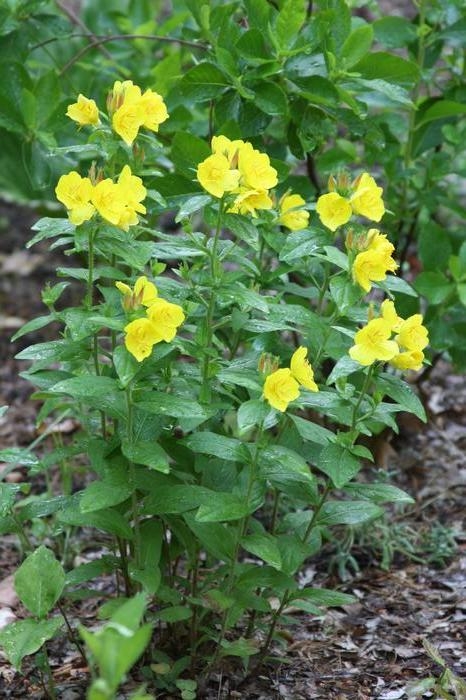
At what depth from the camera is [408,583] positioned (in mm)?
2787

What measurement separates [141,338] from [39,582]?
0.60 meters

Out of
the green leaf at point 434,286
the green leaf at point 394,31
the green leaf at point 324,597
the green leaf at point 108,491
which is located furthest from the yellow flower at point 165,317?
the green leaf at point 394,31

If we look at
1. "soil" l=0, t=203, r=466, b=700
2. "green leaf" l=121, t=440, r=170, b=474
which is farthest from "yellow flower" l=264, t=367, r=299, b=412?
"soil" l=0, t=203, r=466, b=700

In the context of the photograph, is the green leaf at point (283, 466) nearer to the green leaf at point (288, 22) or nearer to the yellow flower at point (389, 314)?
the yellow flower at point (389, 314)

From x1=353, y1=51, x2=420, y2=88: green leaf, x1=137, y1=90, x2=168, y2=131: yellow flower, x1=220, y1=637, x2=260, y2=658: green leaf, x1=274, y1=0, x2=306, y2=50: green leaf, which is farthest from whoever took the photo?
x1=353, y1=51, x2=420, y2=88: green leaf

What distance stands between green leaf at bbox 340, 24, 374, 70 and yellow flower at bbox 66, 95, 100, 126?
2.66ft

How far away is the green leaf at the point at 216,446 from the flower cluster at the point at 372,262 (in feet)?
1.29

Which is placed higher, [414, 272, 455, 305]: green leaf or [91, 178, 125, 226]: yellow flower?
[91, 178, 125, 226]: yellow flower

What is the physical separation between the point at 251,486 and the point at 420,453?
1626 mm

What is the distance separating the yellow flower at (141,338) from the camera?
172cm

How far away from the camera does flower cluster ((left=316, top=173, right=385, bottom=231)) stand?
1954mm

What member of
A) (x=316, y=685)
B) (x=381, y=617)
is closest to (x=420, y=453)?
(x=381, y=617)

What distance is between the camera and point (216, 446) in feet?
6.29

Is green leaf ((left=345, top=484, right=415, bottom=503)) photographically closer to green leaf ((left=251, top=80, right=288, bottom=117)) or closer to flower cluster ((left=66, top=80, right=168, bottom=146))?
flower cluster ((left=66, top=80, right=168, bottom=146))
